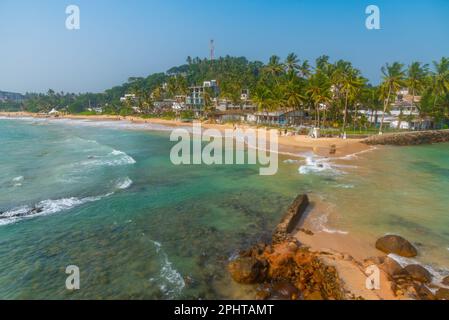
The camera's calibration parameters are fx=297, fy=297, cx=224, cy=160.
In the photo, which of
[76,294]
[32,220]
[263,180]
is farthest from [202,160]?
[76,294]

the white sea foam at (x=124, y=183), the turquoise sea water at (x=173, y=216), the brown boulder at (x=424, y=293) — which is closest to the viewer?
the brown boulder at (x=424, y=293)

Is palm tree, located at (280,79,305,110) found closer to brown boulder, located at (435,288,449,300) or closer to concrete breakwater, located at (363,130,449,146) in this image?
concrete breakwater, located at (363,130,449,146)

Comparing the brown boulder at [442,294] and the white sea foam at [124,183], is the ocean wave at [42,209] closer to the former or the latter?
the white sea foam at [124,183]

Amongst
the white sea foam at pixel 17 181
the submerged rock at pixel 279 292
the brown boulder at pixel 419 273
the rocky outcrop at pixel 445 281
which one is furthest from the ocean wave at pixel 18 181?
the rocky outcrop at pixel 445 281

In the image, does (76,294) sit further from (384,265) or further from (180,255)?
(384,265)

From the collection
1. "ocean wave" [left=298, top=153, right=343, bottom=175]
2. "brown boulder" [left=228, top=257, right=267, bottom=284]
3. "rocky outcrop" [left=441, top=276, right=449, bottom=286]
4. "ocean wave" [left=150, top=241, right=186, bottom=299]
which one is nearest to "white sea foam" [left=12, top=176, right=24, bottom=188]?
"ocean wave" [left=150, top=241, right=186, bottom=299]

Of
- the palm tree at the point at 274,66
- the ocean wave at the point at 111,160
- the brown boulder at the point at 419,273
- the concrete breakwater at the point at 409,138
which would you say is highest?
the palm tree at the point at 274,66
